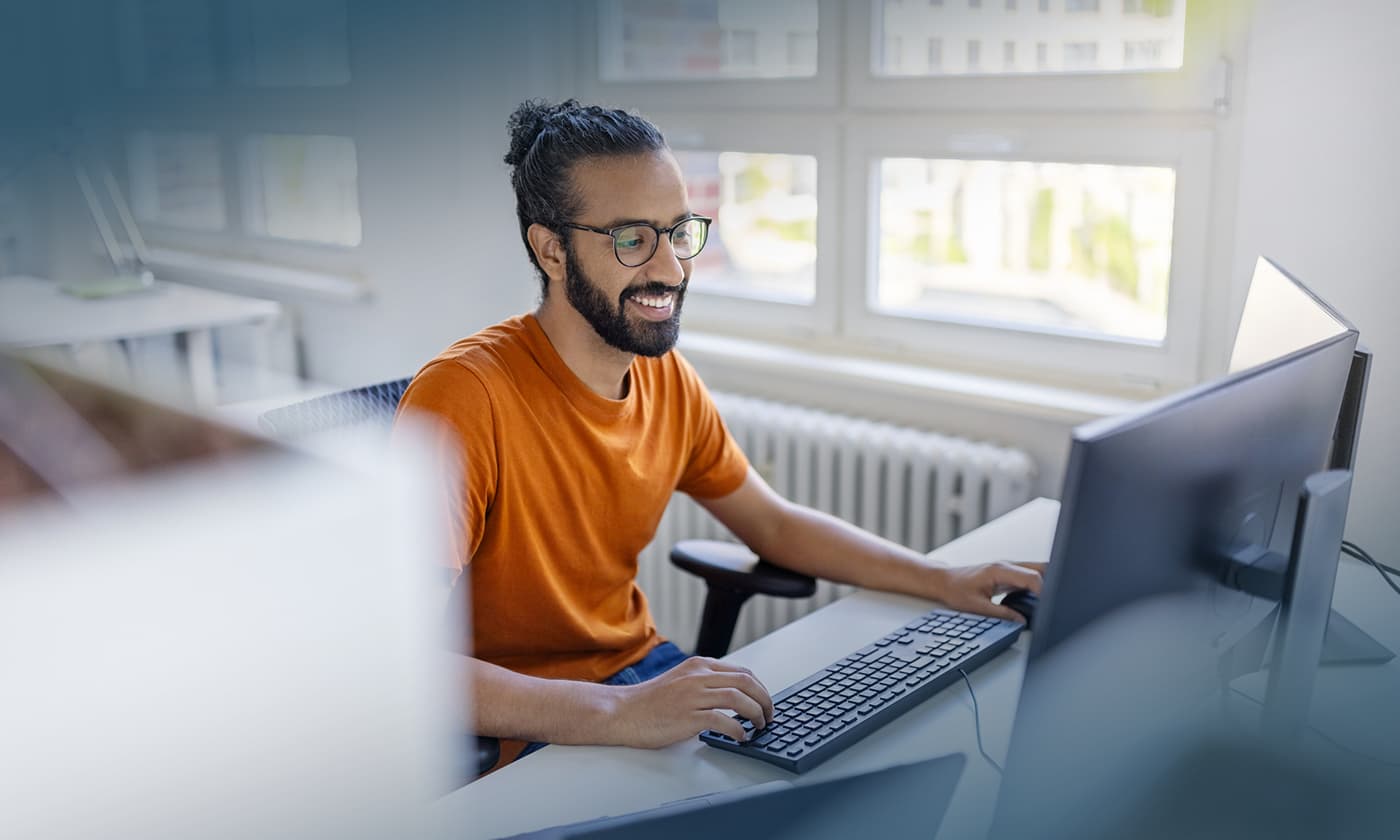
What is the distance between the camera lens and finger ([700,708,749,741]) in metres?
0.99

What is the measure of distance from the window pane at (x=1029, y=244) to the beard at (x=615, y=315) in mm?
893

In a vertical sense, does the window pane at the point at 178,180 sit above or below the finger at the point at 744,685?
above

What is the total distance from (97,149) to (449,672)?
0.12 m

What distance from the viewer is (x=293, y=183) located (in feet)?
1.14

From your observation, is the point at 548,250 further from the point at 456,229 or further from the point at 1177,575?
the point at 456,229

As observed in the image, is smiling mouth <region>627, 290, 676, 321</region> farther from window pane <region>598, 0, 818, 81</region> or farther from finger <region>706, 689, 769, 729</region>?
window pane <region>598, 0, 818, 81</region>

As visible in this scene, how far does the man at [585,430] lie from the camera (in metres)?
1.24

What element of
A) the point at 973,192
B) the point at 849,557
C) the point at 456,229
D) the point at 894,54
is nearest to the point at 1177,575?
the point at 849,557

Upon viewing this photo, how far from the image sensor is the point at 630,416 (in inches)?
54.3

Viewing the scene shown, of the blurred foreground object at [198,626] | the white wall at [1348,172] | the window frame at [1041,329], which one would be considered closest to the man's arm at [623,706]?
the blurred foreground object at [198,626]

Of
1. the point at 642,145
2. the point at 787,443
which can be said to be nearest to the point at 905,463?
the point at 787,443

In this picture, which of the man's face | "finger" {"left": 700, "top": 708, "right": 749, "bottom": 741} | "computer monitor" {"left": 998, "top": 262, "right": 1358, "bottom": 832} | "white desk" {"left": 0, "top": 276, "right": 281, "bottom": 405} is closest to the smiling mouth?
the man's face

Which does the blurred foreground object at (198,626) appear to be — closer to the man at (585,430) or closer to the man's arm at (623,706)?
the man's arm at (623,706)

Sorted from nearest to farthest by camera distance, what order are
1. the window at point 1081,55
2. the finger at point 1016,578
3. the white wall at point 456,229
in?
the finger at point 1016,578 < the window at point 1081,55 < the white wall at point 456,229
